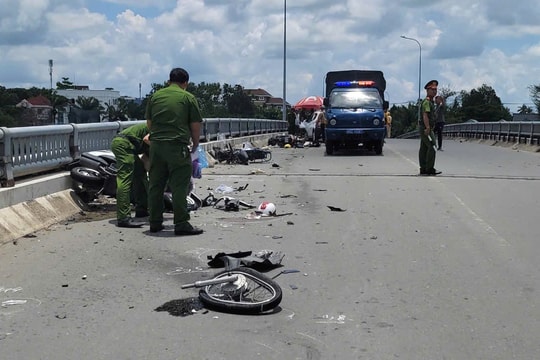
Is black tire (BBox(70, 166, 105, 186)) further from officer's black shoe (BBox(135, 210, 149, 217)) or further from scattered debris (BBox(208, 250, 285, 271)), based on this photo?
scattered debris (BBox(208, 250, 285, 271))

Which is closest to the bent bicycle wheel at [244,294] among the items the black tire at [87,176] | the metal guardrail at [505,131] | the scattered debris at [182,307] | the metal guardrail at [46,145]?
the scattered debris at [182,307]

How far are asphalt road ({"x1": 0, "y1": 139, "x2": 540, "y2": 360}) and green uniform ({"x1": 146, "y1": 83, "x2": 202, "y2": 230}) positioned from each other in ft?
1.53

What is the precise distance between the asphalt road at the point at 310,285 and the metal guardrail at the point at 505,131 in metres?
15.2

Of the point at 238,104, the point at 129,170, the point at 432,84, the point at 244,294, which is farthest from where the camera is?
the point at 238,104

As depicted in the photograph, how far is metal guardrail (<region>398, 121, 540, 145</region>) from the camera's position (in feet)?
79.8

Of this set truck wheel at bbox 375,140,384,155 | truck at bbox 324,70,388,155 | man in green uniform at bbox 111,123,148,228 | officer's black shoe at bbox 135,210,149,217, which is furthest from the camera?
truck wheel at bbox 375,140,384,155

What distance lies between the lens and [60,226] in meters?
8.28

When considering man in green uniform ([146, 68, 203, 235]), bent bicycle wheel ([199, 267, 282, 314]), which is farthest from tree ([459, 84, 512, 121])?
bent bicycle wheel ([199, 267, 282, 314])

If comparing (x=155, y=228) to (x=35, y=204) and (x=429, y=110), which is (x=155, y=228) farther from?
(x=429, y=110)

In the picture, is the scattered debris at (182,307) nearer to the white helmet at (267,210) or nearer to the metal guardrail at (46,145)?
the metal guardrail at (46,145)

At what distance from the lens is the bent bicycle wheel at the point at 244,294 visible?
491 centimetres

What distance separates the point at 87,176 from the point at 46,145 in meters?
0.72

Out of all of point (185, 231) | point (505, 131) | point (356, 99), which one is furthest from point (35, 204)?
point (505, 131)

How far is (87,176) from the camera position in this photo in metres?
9.42
